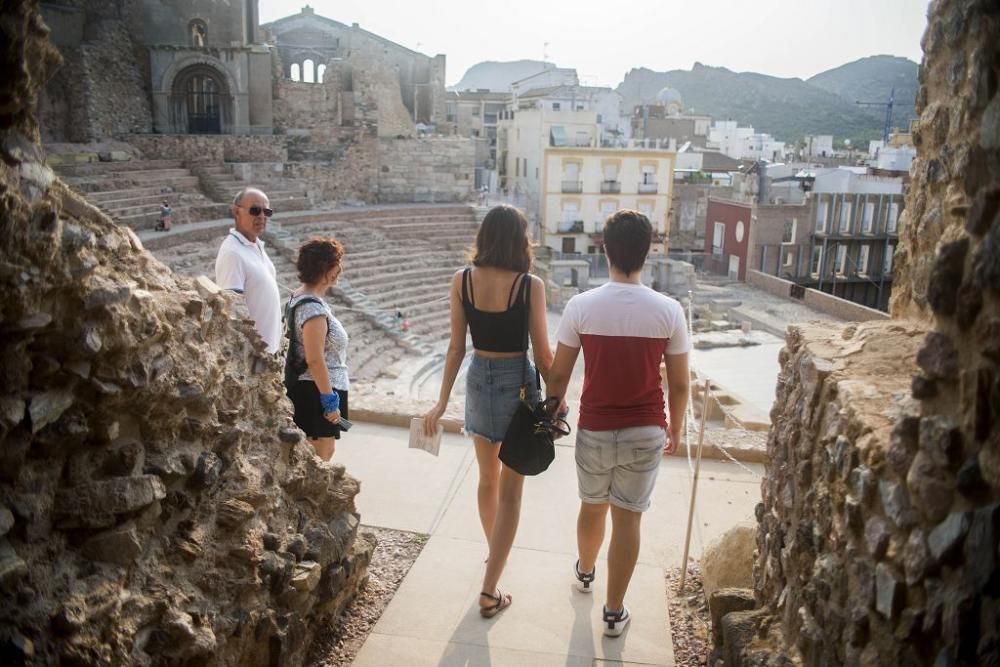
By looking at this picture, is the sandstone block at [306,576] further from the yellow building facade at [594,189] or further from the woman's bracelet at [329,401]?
the yellow building facade at [594,189]

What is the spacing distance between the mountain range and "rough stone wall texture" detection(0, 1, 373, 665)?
255ft

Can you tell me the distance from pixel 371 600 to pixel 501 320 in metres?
1.35

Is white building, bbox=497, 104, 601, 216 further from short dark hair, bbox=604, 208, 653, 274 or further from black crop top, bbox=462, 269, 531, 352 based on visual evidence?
short dark hair, bbox=604, 208, 653, 274

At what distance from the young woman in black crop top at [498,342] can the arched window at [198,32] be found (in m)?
24.0

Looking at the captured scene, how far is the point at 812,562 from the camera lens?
2322 mm

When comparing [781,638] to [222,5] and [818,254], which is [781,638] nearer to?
[222,5]

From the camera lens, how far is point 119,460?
2.32 metres

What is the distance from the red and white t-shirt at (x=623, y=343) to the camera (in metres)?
2.89

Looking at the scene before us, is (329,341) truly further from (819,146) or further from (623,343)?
(819,146)

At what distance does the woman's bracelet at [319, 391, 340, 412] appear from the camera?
3814mm

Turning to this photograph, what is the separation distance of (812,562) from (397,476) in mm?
2784

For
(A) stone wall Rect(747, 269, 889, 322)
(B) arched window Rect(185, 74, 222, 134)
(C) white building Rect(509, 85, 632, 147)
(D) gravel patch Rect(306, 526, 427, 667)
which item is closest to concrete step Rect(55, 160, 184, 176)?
(B) arched window Rect(185, 74, 222, 134)

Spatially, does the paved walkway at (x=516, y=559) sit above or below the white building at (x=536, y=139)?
below

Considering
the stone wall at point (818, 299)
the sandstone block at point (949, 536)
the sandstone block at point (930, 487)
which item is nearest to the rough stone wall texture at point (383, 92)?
the stone wall at point (818, 299)
